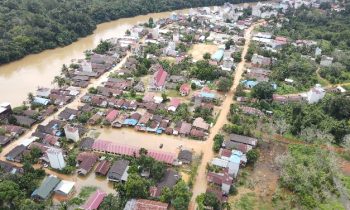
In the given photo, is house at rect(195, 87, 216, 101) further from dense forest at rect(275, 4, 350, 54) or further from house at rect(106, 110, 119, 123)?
dense forest at rect(275, 4, 350, 54)

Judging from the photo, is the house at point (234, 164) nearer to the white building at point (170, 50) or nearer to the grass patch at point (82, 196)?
the grass patch at point (82, 196)

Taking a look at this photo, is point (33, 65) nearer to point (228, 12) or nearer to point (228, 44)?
point (228, 44)

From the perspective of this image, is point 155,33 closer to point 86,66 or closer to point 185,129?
point 86,66

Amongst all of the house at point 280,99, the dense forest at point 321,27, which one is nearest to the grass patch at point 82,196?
the house at point 280,99

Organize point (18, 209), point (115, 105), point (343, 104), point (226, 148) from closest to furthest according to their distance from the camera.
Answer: point (18, 209) < point (226, 148) < point (343, 104) < point (115, 105)

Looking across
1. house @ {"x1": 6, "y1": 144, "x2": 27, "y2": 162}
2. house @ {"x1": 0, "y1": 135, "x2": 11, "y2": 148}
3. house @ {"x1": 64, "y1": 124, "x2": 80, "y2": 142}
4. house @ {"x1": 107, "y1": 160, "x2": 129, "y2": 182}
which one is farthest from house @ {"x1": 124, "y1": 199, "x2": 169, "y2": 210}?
house @ {"x1": 0, "y1": 135, "x2": 11, "y2": 148}

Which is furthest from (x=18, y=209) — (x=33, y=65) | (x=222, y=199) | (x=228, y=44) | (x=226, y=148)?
(x=228, y=44)
